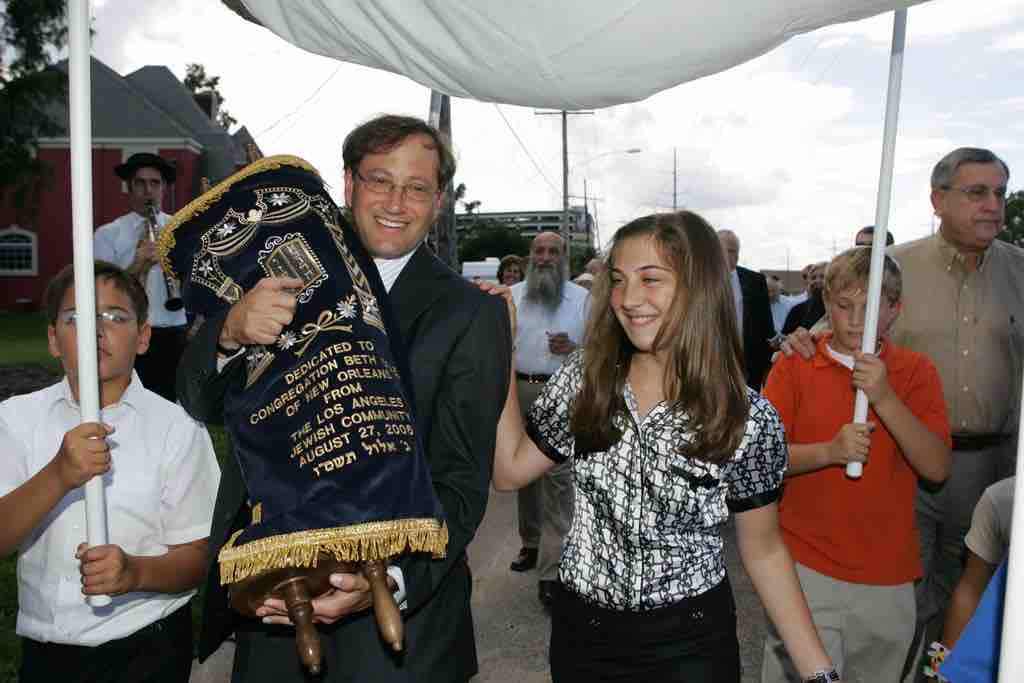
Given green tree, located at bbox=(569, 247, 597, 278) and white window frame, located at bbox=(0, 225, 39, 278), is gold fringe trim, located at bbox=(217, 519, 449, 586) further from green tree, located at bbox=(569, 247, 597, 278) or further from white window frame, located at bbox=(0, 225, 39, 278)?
white window frame, located at bbox=(0, 225, 39, 278)

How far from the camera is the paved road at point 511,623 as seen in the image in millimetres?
5027

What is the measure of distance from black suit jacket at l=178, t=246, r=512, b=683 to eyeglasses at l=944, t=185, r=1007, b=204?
296 centimetres

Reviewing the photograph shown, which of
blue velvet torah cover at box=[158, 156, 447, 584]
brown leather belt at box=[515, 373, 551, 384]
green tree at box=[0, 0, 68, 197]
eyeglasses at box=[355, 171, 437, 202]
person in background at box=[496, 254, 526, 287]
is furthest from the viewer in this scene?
green tree at box=[0, 0, 68, 197]

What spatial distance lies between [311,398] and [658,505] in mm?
1120

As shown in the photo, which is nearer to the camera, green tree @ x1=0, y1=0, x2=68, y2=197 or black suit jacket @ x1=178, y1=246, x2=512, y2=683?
black suit jacket @ x1=178, y1=246, x2=512, y2=683

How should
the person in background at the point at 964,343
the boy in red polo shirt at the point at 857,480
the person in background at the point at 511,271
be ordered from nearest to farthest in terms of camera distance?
the boy in red polo shirt at the point at 857,480 → the person in background at the point at 964,343 → the person in background at the point at 511,271

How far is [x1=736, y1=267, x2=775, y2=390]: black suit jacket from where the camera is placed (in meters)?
8.97

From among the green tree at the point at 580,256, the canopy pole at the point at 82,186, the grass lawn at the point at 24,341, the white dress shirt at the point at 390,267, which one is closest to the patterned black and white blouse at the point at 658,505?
the white dress shirt at the point at 390,267

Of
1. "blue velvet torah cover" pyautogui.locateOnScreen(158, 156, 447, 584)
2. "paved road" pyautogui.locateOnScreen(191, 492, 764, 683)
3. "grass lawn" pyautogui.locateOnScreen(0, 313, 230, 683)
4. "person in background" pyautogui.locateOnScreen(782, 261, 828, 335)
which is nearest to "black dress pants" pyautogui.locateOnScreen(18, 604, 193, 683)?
"grass lawn" pyautogui.locateOnScreen(0, 313, 230, 683)

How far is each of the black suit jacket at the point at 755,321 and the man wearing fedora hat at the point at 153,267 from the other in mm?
4860

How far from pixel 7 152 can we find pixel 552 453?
96.1 feet

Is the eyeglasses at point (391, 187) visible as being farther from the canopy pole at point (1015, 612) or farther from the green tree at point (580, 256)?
the green tree at point (580, 256)

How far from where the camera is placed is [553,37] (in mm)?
2090

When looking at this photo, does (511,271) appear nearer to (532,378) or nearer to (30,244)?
(532,378)
